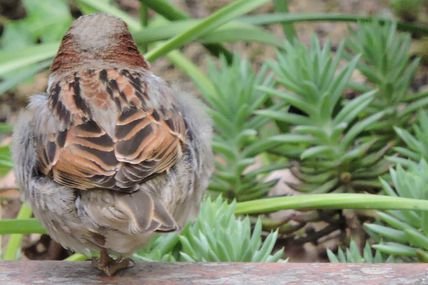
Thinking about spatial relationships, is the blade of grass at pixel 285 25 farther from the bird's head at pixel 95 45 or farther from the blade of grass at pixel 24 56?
the bird's head at pixel 95 45

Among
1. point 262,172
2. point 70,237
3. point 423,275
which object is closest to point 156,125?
point 70,237

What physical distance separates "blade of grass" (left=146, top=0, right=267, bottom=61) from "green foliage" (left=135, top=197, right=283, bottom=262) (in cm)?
85

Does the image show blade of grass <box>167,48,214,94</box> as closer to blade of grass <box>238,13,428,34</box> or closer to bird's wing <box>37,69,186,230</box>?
blade of grass <box>238,13,428,34</box>

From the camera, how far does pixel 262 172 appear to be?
3896 millimetres

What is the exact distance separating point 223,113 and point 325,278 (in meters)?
1.26

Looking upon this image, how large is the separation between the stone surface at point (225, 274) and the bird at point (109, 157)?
75 millimetres

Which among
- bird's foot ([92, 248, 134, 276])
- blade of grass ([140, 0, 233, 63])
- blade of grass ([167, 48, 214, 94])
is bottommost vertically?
bird's foot ([92, 248, 134, 276])

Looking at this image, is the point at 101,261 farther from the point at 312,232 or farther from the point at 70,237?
the point at 312,232

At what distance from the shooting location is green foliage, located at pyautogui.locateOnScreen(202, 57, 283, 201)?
3.90 metres

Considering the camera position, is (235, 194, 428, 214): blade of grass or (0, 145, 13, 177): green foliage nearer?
(235, 194, 428, 214): blade of grass

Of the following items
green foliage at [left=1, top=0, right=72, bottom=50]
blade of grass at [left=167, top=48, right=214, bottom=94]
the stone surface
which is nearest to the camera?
the stone surface

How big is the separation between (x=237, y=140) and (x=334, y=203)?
682 millimetres

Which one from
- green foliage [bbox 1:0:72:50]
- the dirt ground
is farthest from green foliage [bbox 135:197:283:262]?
green foliage [bbox 1:0:72:50]

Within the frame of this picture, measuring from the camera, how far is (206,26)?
4.11 meters
